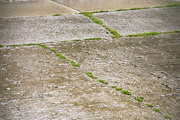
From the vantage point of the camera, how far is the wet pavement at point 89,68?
2104 millimetres

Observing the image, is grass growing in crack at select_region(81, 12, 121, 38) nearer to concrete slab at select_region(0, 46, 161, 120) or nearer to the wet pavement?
the wet pavement

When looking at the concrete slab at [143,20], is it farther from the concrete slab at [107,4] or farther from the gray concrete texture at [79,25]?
the concrete slab at [107,4]

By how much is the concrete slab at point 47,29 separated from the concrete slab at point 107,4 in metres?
0.78

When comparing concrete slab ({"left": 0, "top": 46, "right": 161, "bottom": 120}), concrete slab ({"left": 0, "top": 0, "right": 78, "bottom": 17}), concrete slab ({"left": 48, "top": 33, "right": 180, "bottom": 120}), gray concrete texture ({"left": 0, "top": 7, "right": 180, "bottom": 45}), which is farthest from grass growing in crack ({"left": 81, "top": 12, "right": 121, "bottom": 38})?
concrete slab ({"left": 0, "top": 46, "right": 161, "bottom": 120})

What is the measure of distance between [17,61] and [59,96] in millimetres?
1007

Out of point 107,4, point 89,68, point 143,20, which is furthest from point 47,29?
point 107,4

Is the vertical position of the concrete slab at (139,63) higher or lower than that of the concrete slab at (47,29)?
lower

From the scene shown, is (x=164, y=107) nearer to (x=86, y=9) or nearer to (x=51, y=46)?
(x=51, y=46)

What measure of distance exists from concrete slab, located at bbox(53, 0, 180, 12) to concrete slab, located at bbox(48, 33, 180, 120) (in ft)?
4.94

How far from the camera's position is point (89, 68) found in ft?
9.57

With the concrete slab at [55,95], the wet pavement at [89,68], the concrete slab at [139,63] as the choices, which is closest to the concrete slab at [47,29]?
the wet pavement at [89,68]

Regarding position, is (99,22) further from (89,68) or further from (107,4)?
(89,68)

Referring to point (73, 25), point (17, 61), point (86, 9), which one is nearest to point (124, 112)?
point (17, 61)

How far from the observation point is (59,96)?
90.7 inches
